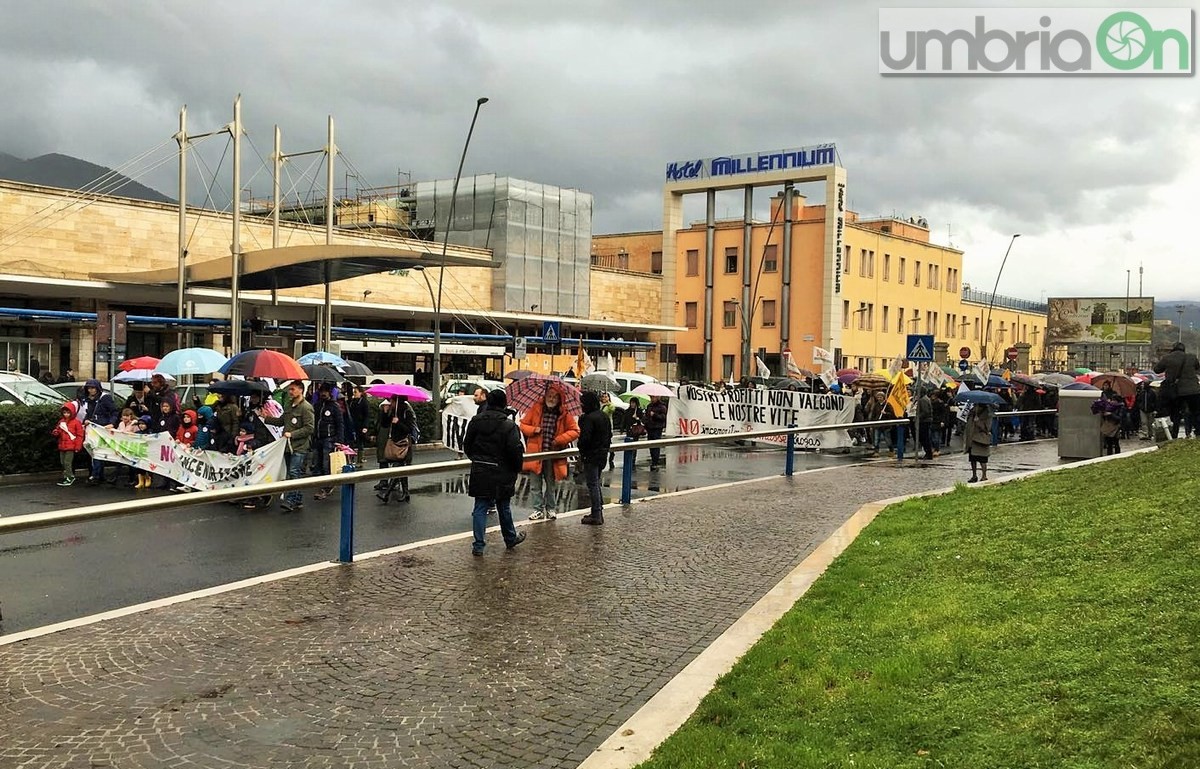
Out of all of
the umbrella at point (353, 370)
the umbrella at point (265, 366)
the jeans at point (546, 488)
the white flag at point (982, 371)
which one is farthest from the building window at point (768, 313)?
the jeans at point (546, 488)

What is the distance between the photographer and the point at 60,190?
40.0 meters

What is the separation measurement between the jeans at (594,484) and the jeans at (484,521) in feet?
6.09

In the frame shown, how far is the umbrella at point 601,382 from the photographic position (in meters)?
28.1

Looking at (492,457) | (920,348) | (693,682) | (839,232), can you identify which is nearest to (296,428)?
(492,457)

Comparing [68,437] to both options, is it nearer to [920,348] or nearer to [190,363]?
[190,363]

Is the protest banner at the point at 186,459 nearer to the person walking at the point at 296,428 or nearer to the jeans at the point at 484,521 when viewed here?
the person walking at the point at 296,428

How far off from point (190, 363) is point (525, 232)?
43581 mm

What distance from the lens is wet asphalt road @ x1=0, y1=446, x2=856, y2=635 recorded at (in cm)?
888

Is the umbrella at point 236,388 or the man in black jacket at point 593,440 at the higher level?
the umbrella at point 236,388

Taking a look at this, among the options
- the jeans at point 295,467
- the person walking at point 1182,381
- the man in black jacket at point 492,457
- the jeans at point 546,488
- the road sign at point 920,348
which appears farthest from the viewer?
the road sign at point 920,348

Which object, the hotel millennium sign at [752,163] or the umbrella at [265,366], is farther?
the hotel millennium sign at [752,163]

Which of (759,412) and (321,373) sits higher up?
(321,373)

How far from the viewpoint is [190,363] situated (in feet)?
63.4

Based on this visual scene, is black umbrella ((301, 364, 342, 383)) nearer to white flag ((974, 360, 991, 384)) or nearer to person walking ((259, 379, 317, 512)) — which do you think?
person walking ((259, 379, 317, 512))
